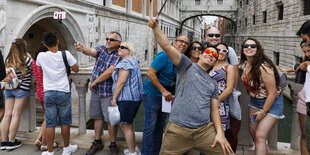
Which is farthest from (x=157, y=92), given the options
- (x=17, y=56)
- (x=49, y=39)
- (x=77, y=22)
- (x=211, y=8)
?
(x=211, y=8)

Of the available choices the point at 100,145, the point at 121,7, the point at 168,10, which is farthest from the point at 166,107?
the point at 168,10

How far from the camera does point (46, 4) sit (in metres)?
7.79

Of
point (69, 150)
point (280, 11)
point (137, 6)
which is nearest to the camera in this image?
point (69, 150)

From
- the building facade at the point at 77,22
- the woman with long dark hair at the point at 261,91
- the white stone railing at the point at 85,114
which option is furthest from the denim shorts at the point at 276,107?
the building facade at the point at 77,22

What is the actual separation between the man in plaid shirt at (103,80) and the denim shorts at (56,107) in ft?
1.08

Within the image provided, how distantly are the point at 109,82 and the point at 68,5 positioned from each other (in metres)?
7.20

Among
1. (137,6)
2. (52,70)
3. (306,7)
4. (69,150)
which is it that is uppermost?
(137,6)

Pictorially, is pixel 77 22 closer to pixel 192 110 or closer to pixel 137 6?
pixel 137 6

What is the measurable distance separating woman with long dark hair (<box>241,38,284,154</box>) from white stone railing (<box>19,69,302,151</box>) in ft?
1.94

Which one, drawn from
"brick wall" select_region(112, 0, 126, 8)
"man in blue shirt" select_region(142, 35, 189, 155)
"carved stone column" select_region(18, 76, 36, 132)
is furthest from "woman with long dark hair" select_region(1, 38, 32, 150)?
"brick wall" select_region(112, 0, 126, 8)

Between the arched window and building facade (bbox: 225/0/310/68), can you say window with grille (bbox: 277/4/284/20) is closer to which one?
building facade (bbox: 225/0/310/68)

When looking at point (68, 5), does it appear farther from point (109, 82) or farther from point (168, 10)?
point (168, 10)

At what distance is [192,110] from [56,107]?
1.83 meters

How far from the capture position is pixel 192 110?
202 centimetres
